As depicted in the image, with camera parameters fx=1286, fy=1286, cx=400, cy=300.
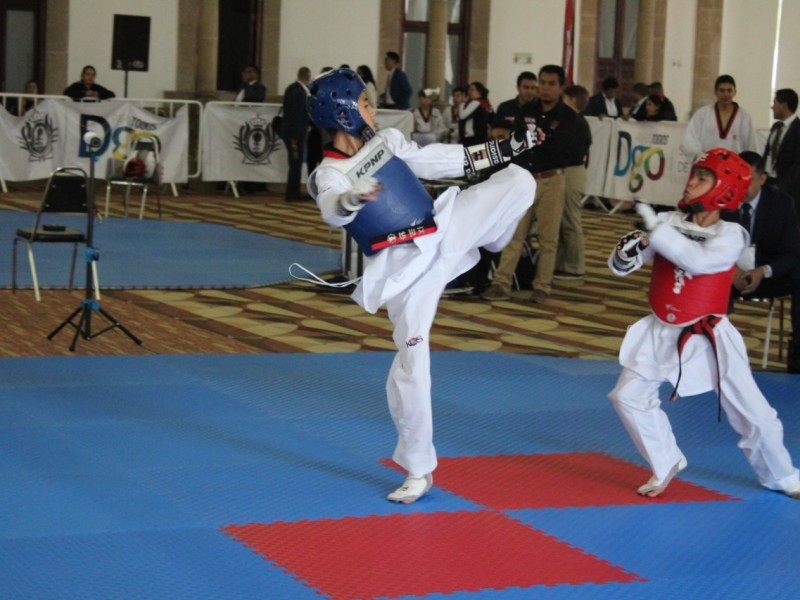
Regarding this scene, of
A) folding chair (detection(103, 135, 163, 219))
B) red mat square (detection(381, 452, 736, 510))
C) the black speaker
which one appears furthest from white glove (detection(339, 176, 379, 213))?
the black speaker

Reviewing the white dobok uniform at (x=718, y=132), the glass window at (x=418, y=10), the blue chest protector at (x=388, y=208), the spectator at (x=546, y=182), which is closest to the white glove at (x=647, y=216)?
the blue chest protector at (x=388, y=208)

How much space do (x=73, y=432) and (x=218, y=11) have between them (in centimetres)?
1517

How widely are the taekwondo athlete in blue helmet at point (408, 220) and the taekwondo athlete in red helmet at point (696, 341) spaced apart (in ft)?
1.73

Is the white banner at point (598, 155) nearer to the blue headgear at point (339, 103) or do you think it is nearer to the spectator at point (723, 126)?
the spectator at point (723, 126)

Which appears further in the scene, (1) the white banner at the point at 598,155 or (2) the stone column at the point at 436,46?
(2) the stone column at the point at 436,46

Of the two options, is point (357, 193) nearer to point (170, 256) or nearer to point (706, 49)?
point (170, 256)

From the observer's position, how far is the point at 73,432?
17.8ft

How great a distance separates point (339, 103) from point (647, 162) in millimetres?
11960

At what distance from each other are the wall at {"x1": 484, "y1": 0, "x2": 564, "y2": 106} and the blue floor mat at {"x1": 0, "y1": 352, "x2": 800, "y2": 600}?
15.3m

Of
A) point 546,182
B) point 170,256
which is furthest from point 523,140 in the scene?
point 170,256

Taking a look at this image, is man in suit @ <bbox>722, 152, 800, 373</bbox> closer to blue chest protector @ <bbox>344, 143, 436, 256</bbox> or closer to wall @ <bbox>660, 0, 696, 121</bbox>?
blue chest protector @ <bbox>344, 143, 436, 256</bbox>

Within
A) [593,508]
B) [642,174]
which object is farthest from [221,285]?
[642,174]

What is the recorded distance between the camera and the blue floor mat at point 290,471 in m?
3.92

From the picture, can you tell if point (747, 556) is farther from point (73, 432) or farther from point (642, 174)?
point (642, 174)
